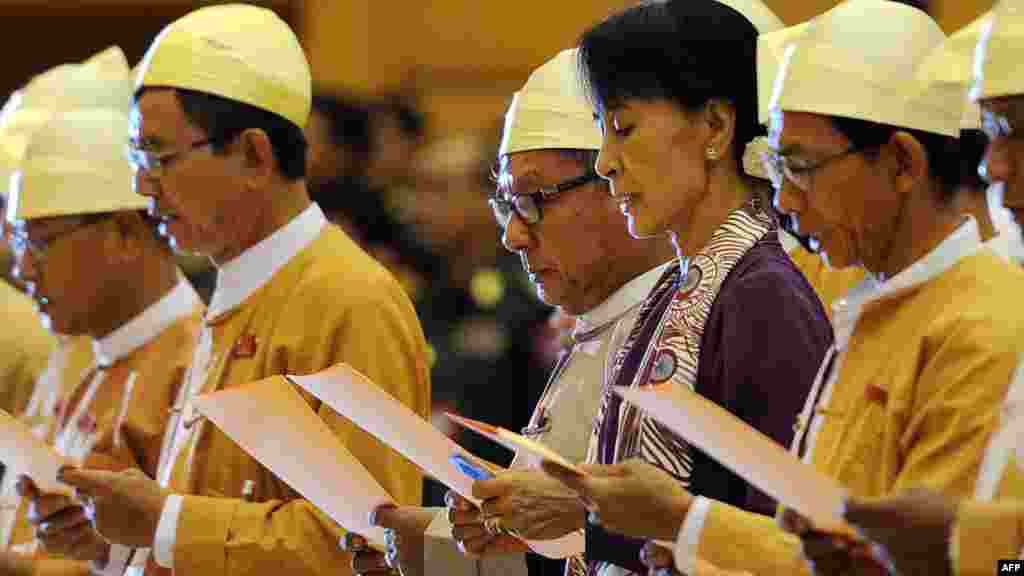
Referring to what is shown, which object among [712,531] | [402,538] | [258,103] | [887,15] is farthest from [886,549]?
[258,103]

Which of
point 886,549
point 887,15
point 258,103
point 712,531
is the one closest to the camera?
point 886,549

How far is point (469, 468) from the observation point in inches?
119

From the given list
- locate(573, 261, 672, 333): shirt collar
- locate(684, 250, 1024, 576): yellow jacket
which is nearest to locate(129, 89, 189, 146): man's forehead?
locate(573, 261, 672, 333): shirt collar

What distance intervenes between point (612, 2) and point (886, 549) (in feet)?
21.9

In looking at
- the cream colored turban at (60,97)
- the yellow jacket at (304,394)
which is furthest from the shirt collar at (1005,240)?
the cream colored turban at (60,97)

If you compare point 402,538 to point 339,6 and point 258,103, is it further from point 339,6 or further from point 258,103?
point 339,6

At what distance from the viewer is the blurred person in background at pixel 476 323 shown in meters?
6.30

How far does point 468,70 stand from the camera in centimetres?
955

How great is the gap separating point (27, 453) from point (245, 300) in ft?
1.72

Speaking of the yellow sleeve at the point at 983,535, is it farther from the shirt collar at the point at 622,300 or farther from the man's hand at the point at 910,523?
the shirt collar at the point at 622,300

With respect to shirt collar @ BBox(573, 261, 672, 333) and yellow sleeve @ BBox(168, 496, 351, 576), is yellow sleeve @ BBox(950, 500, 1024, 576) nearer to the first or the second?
shirt collar @ BBox(573, 261, 672, 333)

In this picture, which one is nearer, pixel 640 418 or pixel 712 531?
pixel 712 531

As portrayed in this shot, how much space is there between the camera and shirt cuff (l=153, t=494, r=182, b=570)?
3693mm

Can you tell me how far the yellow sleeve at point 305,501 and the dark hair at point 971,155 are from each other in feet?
4.30
